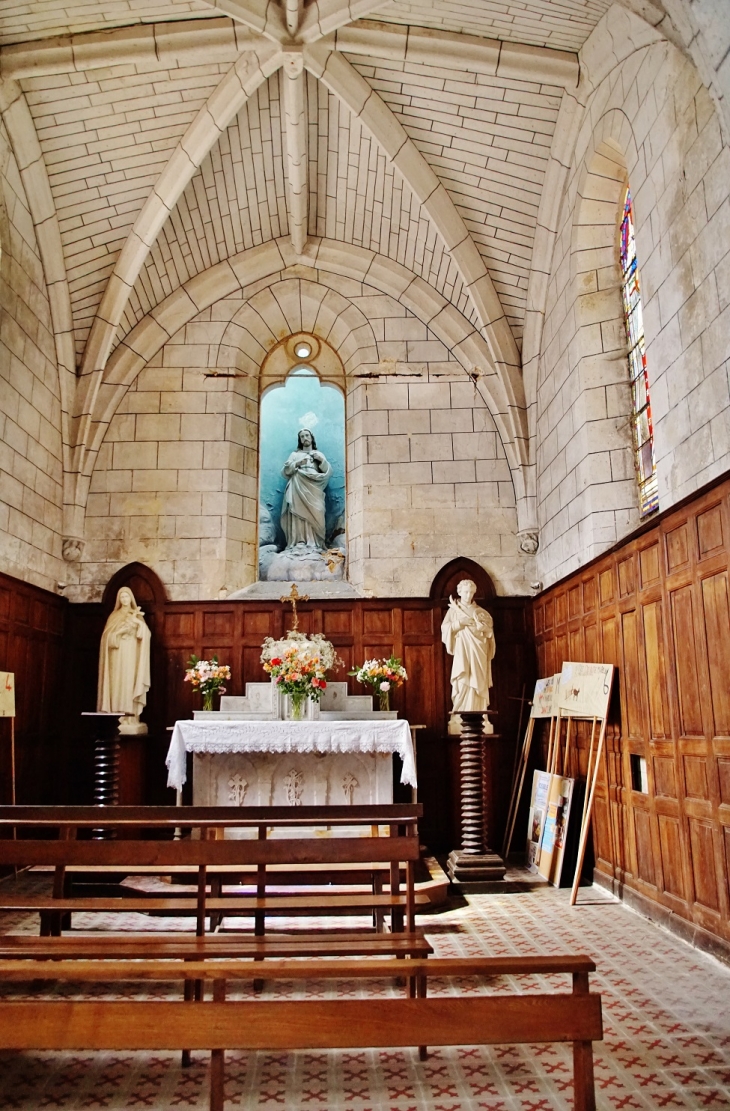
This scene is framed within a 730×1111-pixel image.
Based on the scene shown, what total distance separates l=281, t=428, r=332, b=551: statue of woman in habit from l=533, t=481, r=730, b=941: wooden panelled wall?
4.18 m

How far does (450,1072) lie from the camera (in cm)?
338

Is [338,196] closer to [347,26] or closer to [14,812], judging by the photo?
[347,26]

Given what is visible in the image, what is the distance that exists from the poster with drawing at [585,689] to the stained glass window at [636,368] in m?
1.47

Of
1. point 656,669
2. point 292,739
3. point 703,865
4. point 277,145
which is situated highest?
point 277,145

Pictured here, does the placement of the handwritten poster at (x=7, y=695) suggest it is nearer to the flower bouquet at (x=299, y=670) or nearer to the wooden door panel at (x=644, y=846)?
the flower bouquet at (x=299, y=670)

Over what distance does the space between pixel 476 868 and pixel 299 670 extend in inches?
92.8

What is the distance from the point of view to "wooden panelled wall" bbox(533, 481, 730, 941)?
492cm

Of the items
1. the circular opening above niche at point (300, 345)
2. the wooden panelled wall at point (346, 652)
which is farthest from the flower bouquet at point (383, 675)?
the circular opening above niche at point (300, 345)

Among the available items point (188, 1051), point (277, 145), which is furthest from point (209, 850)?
point (277, 145)

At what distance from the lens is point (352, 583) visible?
10203mm

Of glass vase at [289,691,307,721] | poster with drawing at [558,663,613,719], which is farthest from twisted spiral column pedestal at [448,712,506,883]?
glass vase at [289,691,307,721]

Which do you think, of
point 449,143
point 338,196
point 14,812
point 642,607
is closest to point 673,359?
point 642,607

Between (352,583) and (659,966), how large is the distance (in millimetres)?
6074

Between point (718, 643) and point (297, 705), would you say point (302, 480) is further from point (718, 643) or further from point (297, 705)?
point (718, 643)
